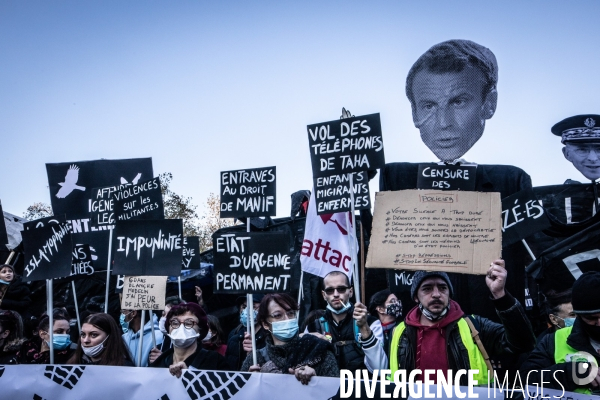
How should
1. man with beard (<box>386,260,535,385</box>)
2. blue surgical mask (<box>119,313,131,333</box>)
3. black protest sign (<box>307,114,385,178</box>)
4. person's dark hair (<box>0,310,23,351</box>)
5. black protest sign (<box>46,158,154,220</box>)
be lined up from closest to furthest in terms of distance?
man with beard (<box>386,260,535,385</box>), black protest sign (<box>307,114,385,178</box>), person's dark hair (<box>0,310,23,351</box>), blue surgical mask (<box>119,313,131,333</box>), black protest sign (<box>46,158,154,220</box>)

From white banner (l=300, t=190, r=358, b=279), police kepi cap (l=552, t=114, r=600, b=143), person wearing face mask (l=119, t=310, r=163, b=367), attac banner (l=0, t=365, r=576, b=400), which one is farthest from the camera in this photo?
police kepi cap (l=552, t=114, r=600, b=143)

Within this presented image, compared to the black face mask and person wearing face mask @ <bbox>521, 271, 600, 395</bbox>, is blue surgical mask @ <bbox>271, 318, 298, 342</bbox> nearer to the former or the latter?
person wearing face mask @ <bbox>521, 271, 600, 395</bbox>

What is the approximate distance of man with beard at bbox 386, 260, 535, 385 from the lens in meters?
3.80

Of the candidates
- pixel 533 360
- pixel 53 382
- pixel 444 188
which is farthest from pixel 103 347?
pixel 533 360

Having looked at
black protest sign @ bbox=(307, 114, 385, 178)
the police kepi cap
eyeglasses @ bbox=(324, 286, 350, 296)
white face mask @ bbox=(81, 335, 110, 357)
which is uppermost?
the police kepi cap

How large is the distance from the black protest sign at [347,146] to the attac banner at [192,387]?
1.73 m

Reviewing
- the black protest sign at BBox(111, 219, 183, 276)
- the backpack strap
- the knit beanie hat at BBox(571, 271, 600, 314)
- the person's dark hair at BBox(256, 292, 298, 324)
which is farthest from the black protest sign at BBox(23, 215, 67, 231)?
the knit beanie hat at BBox(571, 271, 600, 314)

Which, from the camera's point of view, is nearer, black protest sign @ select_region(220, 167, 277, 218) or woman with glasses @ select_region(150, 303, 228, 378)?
woman with glasses @ select_region(150, 303, 228, 378)

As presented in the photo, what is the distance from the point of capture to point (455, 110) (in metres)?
7.17

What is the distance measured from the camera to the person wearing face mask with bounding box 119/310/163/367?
20.5 feet

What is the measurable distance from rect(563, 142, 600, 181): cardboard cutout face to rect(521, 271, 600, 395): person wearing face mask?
11.9 feet

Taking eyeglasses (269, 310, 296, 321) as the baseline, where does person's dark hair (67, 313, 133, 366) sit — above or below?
below

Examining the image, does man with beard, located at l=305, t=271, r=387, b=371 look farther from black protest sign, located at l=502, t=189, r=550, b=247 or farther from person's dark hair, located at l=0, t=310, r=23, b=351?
person's dark hair, located at l=0, t=310, r=23, b=351

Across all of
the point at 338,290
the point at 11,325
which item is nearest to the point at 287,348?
the point at 338,290
